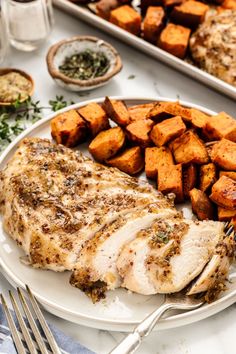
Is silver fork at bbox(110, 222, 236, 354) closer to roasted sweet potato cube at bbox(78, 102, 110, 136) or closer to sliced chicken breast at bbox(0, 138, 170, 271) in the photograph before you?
sliced chicken breast at bbox(0, 138, 170, 271)

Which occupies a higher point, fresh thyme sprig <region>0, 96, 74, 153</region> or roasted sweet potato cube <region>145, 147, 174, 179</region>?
roasted sweet potato cube <region>145, 147, 174, 179</region>

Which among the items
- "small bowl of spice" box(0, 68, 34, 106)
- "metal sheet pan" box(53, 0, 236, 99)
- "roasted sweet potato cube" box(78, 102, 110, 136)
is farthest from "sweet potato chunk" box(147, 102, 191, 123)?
"small bowl of spice" box(0, 68, 34, 106)

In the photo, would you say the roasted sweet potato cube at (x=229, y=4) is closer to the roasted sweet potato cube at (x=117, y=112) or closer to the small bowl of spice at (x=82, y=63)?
the small bowl of spice at (x=82, y=63)

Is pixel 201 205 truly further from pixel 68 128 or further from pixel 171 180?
pixel 68 128

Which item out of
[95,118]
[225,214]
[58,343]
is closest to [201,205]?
[225,214]

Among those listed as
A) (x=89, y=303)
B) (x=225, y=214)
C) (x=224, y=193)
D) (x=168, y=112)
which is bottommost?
(x=89, y=303)

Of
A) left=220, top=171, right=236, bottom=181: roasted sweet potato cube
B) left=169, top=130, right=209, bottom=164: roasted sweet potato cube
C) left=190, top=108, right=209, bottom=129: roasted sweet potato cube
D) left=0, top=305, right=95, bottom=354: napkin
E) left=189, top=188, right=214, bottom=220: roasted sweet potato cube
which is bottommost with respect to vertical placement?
left=0, top=305, right=95, bottom=354: napkin

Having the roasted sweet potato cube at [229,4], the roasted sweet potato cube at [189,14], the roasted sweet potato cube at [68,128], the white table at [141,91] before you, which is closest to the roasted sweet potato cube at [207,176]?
the white table at [141,91]
